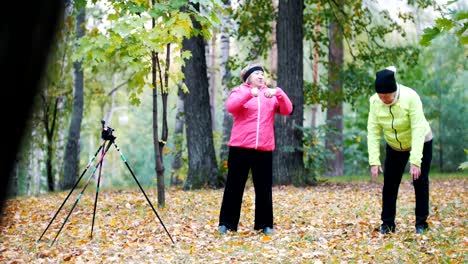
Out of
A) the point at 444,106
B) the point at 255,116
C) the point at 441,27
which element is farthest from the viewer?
the point at 444,106

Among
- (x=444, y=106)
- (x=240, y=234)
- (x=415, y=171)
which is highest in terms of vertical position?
(x=444, y=106)

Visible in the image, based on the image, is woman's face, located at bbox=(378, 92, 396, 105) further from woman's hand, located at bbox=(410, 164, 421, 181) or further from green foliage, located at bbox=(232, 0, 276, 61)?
green foliage, located at bbox=(232, 0, 276, 61)

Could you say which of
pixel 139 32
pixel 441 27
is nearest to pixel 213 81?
pixel 139 32

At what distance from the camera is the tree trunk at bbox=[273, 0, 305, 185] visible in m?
14.5

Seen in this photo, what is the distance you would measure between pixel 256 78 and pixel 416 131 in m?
1.92

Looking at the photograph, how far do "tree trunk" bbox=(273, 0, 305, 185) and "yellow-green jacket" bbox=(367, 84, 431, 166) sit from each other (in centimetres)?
727

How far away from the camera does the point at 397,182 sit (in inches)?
286

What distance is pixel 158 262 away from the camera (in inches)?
241

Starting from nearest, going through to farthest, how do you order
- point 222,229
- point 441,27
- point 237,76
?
point 441,27
point 222,229
point 237,76

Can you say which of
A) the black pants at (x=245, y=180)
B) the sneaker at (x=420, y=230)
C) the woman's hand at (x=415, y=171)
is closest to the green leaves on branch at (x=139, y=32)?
the black pants at (x=245, y=180)

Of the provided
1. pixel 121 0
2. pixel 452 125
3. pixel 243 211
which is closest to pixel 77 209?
pixel 243 211

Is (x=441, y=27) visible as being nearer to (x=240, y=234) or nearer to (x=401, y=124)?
(x=401, y=124)

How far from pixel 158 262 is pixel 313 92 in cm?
1212

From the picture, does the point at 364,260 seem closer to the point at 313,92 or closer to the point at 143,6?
the point at 143,6
